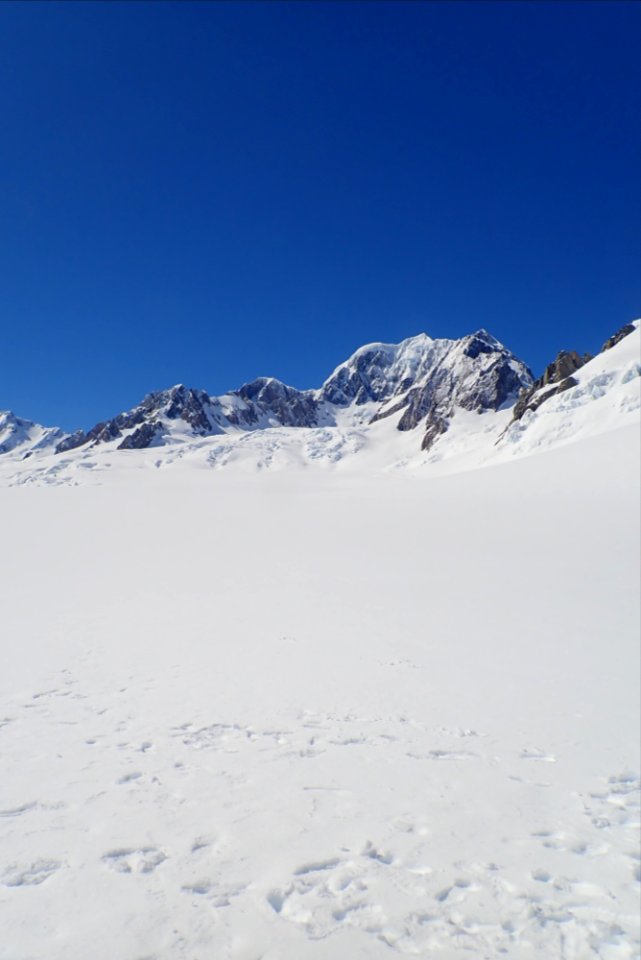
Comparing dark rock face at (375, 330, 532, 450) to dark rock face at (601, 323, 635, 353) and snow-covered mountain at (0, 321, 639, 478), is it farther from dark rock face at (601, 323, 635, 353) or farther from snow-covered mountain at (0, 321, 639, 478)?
dark rock face at (601, 323, 635, 353)

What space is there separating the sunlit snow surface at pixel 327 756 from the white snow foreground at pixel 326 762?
0.10 feet

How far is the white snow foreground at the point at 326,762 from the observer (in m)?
4.19

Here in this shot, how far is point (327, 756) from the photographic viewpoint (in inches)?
275

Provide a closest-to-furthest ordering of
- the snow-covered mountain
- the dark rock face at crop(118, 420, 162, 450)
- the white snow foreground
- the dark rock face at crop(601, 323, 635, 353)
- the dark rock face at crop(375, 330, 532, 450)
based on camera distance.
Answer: the white snow foreground, the snow-covered mountain, the dark rock face at crop(601, 323, 635, 353), the dark rock face at crop(375, 330, 532, 450), the dark rock face at crop(118, 420, 162, 450)

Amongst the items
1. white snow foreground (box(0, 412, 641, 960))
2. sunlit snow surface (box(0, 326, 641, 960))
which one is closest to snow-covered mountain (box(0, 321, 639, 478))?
sunlit snow surface (box(0, 326, 641, 960))

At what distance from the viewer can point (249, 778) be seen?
6270 millimetres

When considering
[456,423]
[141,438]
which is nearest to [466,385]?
[456,423]

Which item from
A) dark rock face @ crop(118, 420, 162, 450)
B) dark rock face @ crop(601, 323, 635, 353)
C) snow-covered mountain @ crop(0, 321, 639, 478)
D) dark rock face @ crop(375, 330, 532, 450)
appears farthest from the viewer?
dark rock face @ crop(118, 420, 162, 450)

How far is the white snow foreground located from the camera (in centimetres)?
419

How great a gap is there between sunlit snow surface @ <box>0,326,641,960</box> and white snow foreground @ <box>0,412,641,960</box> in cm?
3

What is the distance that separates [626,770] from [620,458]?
2637cm

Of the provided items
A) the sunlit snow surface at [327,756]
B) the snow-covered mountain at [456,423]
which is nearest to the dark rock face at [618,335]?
the snow-covered mountain at [456,423]

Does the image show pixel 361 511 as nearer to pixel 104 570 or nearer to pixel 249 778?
pixel 104 570

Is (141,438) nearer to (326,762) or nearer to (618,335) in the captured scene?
(618,335)
